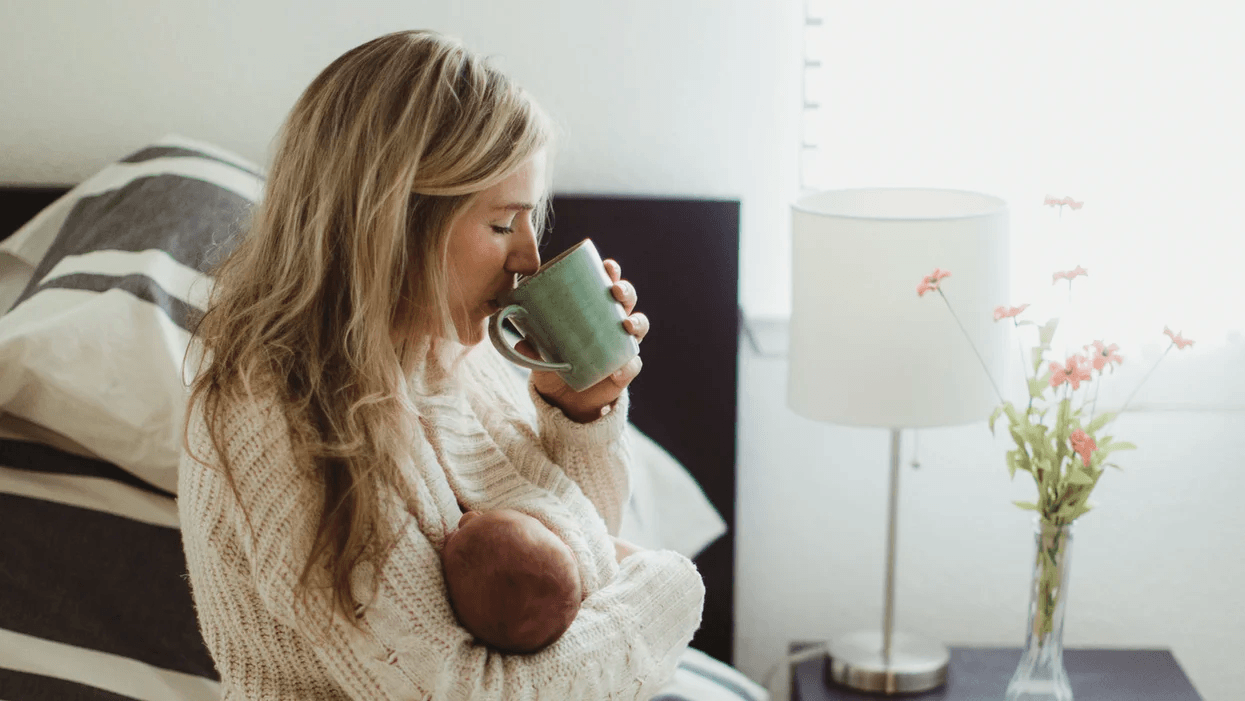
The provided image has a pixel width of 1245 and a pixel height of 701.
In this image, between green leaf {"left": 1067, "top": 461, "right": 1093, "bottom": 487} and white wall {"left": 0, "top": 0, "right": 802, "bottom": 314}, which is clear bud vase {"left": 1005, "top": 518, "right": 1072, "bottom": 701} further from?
white wall {"left": 0, "top": 0, "right": 802, "bottom": 314}

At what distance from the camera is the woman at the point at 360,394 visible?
0.86 metres

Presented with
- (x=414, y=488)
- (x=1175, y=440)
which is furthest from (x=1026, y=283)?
(x=414, y=488)

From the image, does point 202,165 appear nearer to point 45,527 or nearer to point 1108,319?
point 45,527

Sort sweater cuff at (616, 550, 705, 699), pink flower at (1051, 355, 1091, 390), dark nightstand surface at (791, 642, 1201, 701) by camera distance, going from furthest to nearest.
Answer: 1. dark nightstand surface at (791, 642, 1201, 701)
2. pink flower at (1051, 355, 1091, 390)
3. sweater cuff at (616, 550, 705, 699)

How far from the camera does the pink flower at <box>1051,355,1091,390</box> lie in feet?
4.07

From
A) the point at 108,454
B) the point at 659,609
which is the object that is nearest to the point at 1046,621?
the point at 659,609

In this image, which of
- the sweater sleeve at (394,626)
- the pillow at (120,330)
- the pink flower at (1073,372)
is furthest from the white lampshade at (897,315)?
the pillow at (120,330)

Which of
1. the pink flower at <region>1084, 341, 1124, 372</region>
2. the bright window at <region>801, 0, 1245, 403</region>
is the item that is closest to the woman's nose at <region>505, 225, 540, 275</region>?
the pink flower at <region>1084, 341, 1124, 372</region>

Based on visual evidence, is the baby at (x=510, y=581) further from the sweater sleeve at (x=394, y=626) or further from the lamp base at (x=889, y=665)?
the lamp base at (x=889, y=665)

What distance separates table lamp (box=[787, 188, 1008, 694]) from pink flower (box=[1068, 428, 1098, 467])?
0.17 m

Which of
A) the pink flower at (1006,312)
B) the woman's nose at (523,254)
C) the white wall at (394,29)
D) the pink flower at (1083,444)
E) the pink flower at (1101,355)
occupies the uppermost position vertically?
the white wall at (394,29)

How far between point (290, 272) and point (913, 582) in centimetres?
132

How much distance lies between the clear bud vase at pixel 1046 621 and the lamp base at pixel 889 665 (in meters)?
0.16

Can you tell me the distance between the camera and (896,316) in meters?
1.37
